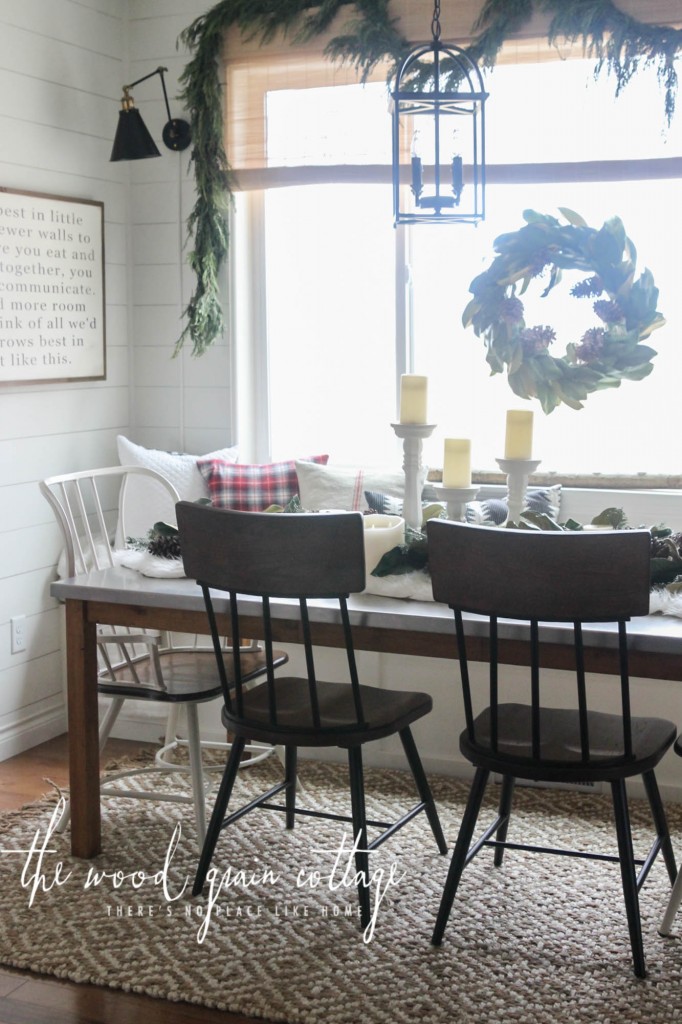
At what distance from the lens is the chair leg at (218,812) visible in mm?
2613

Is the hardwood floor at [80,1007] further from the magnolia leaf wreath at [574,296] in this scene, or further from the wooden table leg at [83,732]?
the magnolia leaf wreath at [574,296]

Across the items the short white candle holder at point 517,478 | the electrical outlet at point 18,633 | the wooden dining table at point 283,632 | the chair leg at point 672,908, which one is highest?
the short white candle holder at point 517,478

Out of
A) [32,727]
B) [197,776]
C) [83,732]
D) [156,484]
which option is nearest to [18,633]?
[32,727]

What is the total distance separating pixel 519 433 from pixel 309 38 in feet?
6.38

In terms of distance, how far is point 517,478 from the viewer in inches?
103

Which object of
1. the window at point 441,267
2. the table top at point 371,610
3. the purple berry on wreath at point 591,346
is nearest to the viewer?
the table top at point 371,610

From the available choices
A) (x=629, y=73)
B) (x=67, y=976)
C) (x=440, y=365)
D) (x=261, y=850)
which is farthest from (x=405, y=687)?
(x=629, y=73)

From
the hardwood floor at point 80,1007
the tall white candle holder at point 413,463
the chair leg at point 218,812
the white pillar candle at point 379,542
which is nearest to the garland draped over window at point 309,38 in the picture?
the tall white candle holder at point 413,463

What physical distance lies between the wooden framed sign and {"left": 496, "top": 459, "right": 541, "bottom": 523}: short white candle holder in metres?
1.81

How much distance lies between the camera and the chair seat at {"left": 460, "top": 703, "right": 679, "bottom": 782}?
7.25ft

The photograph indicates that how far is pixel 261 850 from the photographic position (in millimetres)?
2973

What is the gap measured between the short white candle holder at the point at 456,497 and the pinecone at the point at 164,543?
65cm

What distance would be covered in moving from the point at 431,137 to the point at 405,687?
1640 millimetres

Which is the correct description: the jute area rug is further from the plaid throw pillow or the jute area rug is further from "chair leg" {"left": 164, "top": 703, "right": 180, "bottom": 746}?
the plaid throw pillow
